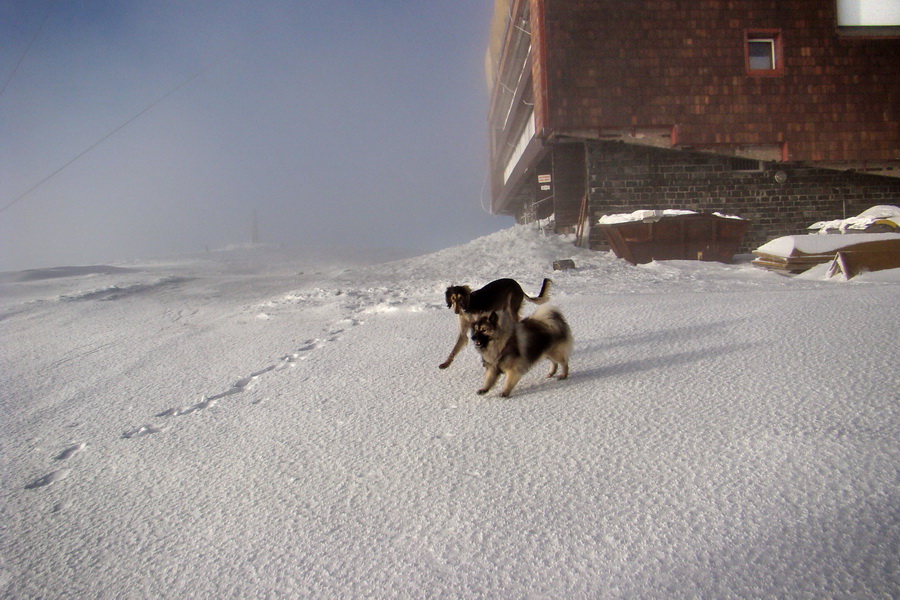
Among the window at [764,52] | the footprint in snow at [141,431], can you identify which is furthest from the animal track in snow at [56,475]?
the window at [764,52]

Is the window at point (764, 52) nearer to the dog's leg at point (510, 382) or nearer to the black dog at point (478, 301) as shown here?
the black dog at point (478, 301)

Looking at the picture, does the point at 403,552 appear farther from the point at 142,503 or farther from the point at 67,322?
the point at 67,322

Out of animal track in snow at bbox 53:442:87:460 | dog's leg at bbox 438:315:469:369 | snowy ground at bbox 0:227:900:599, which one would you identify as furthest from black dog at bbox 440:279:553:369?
animal track in snow at bbox 53:442:87:460

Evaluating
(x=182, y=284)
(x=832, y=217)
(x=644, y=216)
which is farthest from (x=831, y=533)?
(x=832, y=217)

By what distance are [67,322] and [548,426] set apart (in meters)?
7.36

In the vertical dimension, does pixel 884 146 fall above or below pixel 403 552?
above

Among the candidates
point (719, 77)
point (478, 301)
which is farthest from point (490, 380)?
point (719, 77)

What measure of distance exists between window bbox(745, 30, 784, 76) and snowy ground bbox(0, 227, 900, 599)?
12.4 meters

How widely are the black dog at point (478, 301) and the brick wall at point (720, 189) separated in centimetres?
1061

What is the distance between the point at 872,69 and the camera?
1382 cm

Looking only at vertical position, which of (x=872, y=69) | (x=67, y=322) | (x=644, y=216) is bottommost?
(x=67, y=322)

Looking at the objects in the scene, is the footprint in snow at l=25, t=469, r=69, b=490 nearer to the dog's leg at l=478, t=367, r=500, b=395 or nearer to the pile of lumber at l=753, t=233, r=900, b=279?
the dog's leg at l=478, t=367, r=500, b=395

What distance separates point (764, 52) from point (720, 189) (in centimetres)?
406

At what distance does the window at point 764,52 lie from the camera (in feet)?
45.3
